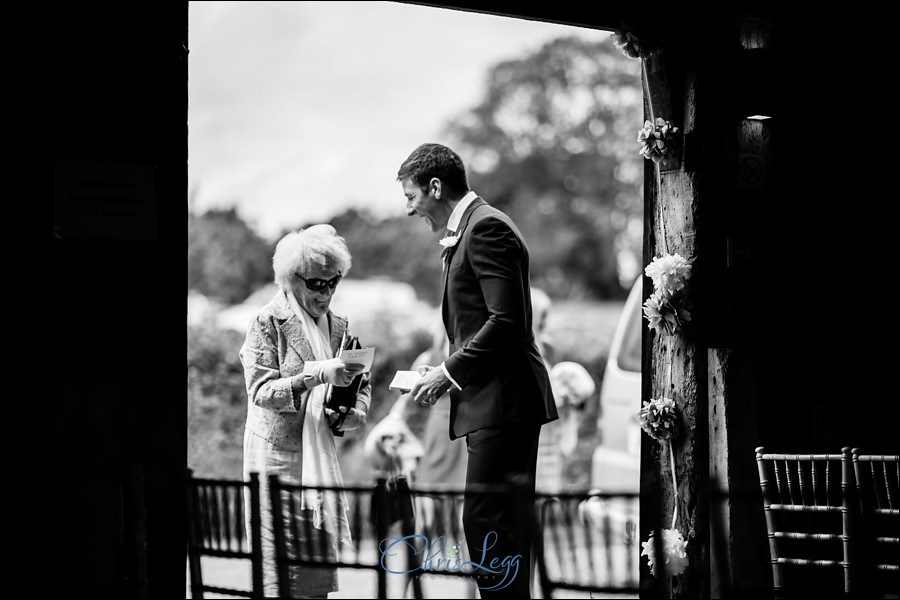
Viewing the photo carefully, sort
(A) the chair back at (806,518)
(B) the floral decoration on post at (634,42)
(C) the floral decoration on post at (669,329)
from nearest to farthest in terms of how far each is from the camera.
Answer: (A) the chair back at (806,518)
(C) the floral decoration on post at (669,329)
(B) the floral decoration on post at (634,42)

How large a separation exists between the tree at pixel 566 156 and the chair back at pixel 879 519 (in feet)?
84.7

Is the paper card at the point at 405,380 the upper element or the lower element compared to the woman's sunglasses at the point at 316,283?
lower

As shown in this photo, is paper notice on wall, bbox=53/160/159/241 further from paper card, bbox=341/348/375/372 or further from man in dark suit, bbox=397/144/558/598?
man in dark suit, bbox=397/144/558/598

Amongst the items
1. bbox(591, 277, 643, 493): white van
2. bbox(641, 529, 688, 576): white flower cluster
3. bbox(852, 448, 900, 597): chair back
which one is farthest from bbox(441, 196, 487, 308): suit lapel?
bbox(591, 277, 643, 493): white van

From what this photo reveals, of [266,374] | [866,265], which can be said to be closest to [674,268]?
[866,265]

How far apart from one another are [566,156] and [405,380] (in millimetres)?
27752

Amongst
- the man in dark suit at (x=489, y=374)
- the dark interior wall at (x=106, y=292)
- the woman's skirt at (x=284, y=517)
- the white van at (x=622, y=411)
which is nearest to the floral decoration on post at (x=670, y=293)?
the man in dark suit at (x=489, y=374)

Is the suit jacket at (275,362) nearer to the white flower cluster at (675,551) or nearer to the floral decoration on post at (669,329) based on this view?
the floral decoration on post at (669,329)

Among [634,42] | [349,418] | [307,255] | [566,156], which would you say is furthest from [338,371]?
[566,156]

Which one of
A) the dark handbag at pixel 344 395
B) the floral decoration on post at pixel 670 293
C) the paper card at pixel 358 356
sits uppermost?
the floral decoration on post at pixel 670 293

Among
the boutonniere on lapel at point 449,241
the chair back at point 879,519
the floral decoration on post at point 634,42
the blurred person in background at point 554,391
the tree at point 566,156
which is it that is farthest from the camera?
the tree at point 566,156

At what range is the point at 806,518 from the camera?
4152 mm

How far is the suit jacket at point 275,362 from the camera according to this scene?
4324 mm

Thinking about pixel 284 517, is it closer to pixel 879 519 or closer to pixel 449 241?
pixel 449 241
